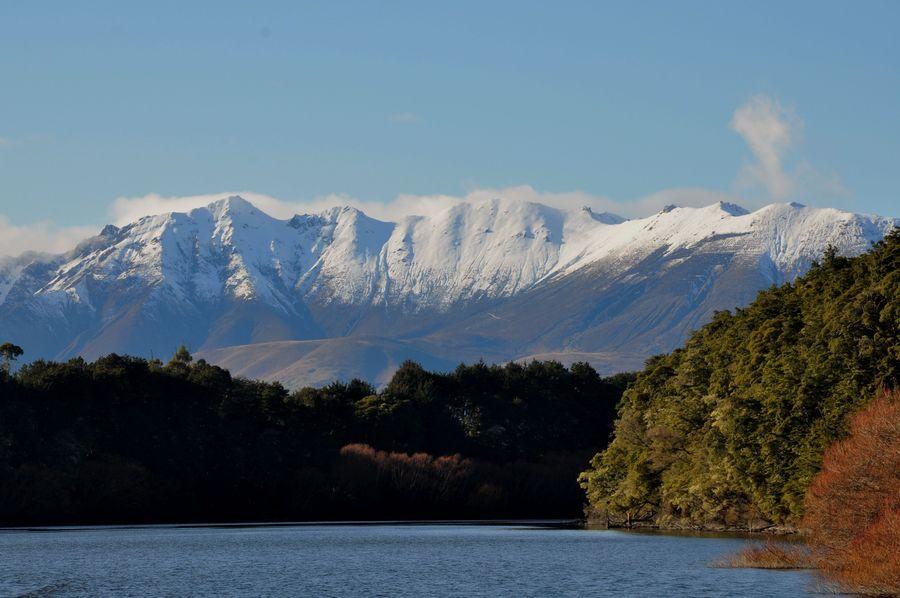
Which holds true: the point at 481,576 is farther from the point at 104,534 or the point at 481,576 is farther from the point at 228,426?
the point at 228,426

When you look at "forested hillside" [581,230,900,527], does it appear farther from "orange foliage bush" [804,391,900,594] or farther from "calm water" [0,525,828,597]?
"orange foliage bush" [804,391,900,594]

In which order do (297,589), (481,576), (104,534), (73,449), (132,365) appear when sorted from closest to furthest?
(297,589), (481,576), (104,534), (73,449), (132,365)

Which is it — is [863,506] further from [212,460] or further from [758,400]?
[212,460]

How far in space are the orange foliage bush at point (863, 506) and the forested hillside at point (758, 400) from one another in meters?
25.4

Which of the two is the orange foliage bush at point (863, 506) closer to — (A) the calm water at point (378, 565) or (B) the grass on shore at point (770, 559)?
(A) the calm water at point (378, 565)

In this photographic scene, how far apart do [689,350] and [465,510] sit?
57.1m

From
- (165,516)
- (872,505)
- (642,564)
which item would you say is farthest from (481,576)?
(165,516)

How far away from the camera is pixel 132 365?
586 feet

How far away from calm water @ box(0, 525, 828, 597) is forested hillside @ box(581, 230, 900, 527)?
6.30 meters

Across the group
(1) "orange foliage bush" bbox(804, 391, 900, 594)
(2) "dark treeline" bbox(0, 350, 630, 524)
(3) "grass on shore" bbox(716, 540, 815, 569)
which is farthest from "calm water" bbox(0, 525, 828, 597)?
(2) "dark treeline" bbox(0, 350, 630, 524)

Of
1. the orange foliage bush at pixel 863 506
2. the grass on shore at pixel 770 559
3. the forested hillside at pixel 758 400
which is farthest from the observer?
the forested hillside at pixel 758 400

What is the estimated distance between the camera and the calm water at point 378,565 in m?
77.1

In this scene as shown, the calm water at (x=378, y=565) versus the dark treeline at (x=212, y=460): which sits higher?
the dark treeline at (x=212, y=460)

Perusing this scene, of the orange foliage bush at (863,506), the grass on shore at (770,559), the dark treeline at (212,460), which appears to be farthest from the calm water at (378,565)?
the dark treeline at (212,460)
